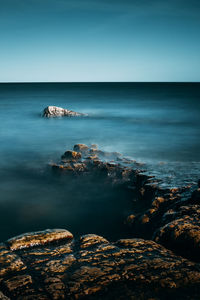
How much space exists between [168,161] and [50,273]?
777 centimetres

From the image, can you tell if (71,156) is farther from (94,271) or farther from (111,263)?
(94,271)

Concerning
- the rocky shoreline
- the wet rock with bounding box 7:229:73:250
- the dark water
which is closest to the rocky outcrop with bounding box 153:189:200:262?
the rocky shoreline

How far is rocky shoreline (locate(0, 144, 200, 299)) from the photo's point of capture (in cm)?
282

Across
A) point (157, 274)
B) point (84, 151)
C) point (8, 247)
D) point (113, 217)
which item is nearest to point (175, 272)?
point (157, 274)

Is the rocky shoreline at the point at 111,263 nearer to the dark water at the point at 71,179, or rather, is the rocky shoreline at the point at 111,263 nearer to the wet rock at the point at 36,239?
the wet rock at the point at 36,239

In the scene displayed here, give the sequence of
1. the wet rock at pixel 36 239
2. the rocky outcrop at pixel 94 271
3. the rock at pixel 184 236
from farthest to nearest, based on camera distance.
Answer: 1. the wet rock at pixel 36 239
2. the rock at pixel 184 236
3. the rocky outcrop at pixel 94 271

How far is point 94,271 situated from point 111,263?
0.30 m

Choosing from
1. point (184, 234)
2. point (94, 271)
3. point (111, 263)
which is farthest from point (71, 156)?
point (94, 271)

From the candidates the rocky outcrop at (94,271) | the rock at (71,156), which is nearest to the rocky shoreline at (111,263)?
the rocky outcrop at (94,271)

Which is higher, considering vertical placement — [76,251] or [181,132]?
[181,132]

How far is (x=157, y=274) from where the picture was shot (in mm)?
3057

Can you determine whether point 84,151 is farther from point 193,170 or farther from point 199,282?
point 199,282

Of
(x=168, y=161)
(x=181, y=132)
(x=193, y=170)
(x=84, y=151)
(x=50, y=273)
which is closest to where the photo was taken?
(x=50, y=273)

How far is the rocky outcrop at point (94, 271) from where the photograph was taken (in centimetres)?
279
